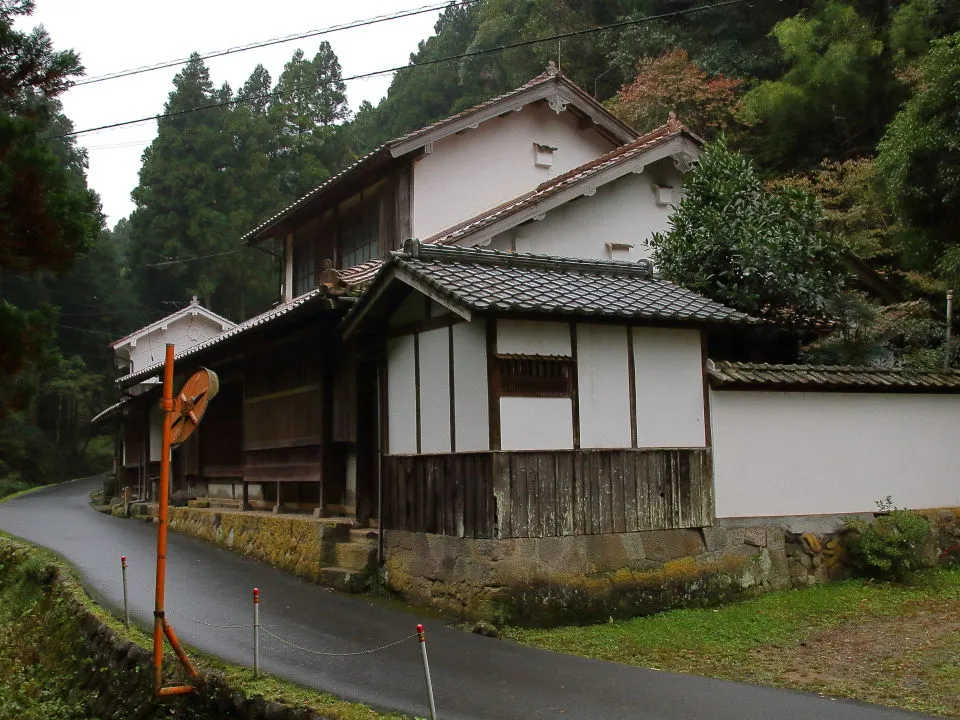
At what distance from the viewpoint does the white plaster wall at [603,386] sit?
11.7 m

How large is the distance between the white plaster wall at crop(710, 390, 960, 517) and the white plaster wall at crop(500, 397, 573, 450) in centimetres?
247

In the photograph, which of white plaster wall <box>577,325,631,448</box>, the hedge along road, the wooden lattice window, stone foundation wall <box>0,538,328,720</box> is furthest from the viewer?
white plaster wall <box>577,325,631,448</box>

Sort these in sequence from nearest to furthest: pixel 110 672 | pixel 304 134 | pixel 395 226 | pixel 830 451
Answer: pixel 110 672 < pixel 830 451 < pixel 395 226 < pixel 304 134

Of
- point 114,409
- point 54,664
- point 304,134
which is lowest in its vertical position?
point 54,664

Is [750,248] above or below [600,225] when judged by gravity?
below

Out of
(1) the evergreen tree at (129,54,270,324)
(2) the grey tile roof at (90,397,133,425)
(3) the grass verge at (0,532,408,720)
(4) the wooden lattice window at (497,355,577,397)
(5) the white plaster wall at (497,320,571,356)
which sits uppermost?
(1) the evergreen tree at (129,54,270,324)

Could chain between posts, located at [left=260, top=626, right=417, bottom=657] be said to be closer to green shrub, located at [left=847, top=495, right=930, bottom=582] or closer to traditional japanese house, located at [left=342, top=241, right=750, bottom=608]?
traditional japanese house, located at [left=342, top=241, right=750, bottom=608]

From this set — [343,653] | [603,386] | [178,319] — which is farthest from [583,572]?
[178,319]

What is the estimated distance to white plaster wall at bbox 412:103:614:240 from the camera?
58.9 ft

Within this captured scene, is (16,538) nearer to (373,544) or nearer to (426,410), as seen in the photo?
(373,544)

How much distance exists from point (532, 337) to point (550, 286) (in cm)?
96

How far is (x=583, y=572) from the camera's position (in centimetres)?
1130

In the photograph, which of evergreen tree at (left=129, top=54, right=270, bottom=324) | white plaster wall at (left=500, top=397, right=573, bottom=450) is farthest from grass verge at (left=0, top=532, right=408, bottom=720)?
evergreen tree at (left=129, top=54, right=270, bottom=324)

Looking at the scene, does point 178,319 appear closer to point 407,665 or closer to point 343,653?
point 343,653
